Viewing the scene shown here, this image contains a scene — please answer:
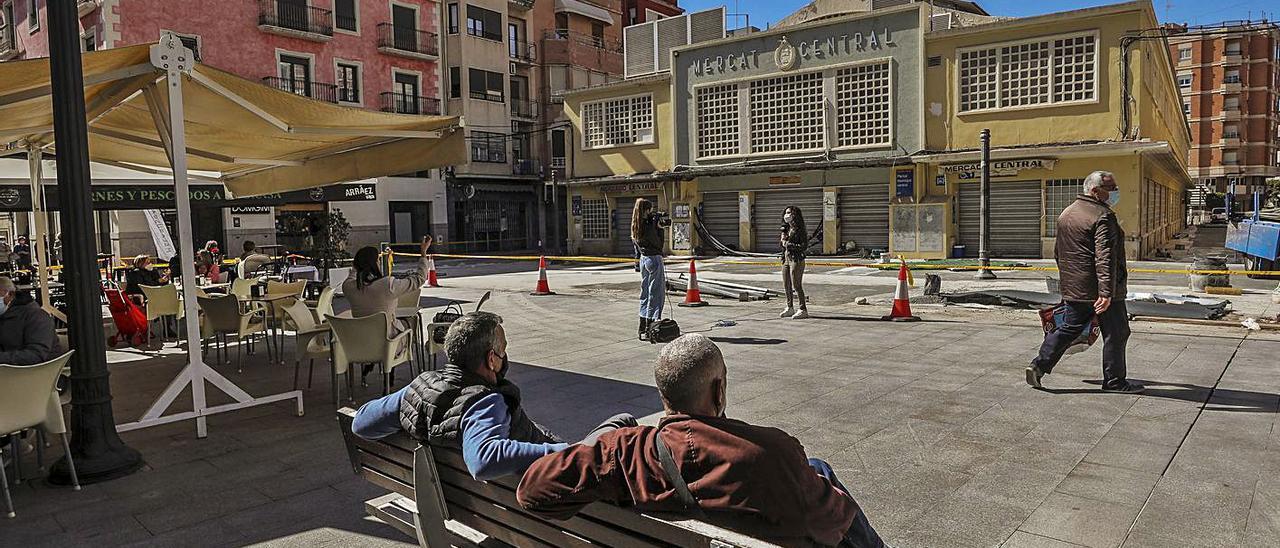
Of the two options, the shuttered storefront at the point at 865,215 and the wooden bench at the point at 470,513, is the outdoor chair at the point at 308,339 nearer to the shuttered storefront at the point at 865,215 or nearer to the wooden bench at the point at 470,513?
the wooden bench at the point at 470,513

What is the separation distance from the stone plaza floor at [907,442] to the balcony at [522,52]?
34.3 m

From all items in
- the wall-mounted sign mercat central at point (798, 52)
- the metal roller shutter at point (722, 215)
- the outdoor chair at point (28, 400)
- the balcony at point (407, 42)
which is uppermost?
the balcony at point (407, 42)

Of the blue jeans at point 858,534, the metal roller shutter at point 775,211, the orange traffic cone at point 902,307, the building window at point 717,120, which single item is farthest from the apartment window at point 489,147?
the blue jeans at point 858,534

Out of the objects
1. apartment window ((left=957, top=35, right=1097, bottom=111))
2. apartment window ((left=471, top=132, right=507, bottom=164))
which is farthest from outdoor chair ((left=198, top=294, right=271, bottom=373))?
apartment window ((left=471, top=132, right=507, bottom=164))

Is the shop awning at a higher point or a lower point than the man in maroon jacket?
higher

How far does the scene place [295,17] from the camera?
31.8 metres

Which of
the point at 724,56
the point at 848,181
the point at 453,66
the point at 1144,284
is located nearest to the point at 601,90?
the point at 724,56

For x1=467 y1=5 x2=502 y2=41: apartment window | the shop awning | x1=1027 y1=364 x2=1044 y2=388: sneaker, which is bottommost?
x1=1027 y1=364 x2=1044 y2=388: sneaker

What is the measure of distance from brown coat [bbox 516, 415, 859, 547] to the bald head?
58 millimetres

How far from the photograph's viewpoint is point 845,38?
27.8 meters

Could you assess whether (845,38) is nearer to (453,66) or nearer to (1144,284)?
(1144,284)

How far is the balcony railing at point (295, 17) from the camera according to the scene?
30625 mm

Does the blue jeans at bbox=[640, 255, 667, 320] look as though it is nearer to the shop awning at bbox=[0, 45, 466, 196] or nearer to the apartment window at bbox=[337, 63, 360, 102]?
the shop awning at bbox=[0, 45, 466, 196]

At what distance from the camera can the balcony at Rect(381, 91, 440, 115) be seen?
114 feet
